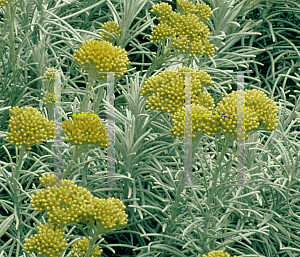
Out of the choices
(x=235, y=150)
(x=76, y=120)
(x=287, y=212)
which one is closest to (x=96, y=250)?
(x=76, y=120)

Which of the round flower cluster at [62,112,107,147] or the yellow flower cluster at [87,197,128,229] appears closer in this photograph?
the yellow flower cluster at [87,197,128,229]

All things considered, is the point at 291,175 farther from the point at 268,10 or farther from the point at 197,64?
the point at 268,10

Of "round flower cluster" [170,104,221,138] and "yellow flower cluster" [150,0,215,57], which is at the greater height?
"yellow flower cluster" [150,0,215,57]

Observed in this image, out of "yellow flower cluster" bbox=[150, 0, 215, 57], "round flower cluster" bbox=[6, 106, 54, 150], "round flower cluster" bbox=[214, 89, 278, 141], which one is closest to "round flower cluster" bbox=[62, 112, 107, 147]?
"round flower cluster" bbox=[6, 106, 54, 150]

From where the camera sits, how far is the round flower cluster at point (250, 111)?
104cm

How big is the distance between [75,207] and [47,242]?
0.32 feet

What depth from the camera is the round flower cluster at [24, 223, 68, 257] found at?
93cm

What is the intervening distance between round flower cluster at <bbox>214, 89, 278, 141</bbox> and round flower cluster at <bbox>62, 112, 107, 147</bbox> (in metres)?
0.31

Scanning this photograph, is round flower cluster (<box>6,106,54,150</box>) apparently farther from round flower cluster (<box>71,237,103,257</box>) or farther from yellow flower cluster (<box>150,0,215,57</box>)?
yellow flower cluster (<box>150,0,215,57</box>)

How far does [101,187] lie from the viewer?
1397mm

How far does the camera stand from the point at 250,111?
1.06 metres

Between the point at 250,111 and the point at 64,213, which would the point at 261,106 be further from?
the point at 64,213

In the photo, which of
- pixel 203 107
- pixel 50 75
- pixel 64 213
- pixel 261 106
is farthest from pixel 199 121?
pixel 50 75

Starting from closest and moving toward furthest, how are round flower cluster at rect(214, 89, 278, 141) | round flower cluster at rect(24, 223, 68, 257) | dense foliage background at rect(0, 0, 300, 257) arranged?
round flower cluster at rect(24, 223, 68, 257), round flower cluster at rect(214, 89, 278, 141), dense foliage background at rect(0, 0, 300, 257)
